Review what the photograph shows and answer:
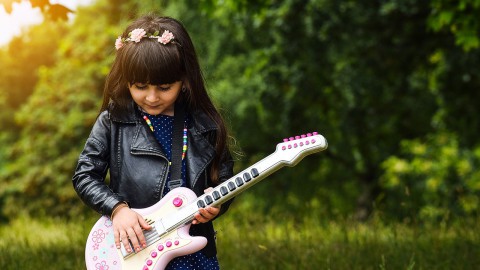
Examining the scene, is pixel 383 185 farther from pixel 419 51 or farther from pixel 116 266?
pixel 116 266

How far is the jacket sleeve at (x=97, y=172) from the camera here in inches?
114

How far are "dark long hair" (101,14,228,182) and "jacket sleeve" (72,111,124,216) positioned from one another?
0.12 m

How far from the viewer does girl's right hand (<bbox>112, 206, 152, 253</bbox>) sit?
2.83 m

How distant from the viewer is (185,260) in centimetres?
298

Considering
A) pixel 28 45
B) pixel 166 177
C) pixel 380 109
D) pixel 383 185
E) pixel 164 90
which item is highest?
pixel 28 45

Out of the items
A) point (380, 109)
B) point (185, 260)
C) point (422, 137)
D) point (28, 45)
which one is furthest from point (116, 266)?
point (28, 45)

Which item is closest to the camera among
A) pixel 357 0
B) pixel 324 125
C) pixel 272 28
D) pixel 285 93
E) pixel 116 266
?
pixel 116 266

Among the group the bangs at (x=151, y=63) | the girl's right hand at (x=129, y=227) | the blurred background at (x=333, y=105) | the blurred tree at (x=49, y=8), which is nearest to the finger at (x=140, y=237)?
the girl's right hand at (x=129, y=227)

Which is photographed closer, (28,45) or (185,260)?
(185,260)

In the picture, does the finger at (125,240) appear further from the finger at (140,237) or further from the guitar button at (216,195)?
the guitar button at (216,195)

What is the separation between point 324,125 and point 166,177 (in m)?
10.9

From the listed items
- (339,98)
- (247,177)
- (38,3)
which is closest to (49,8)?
(38,3)

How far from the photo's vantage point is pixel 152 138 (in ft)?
9.78

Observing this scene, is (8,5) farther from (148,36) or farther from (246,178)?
(246,178)
